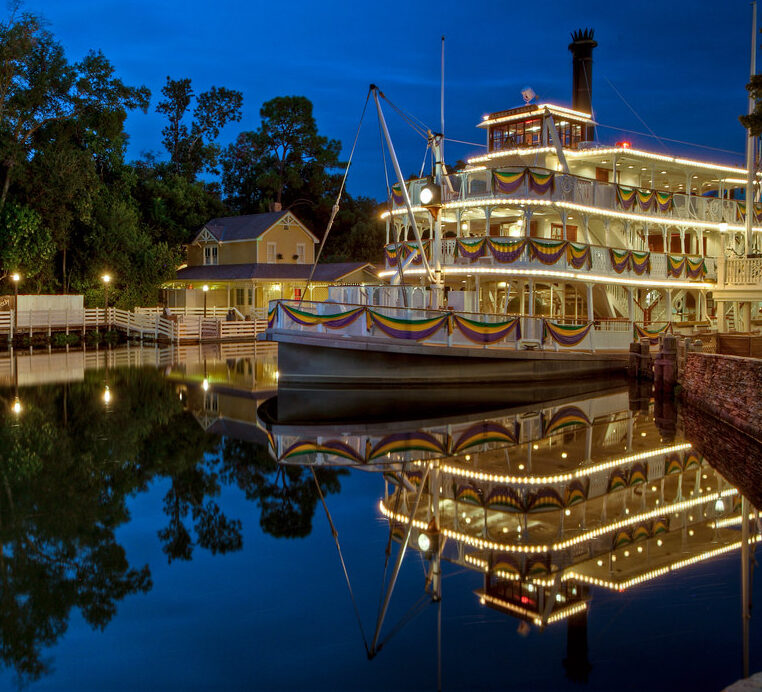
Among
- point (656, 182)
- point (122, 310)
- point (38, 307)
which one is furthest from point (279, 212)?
point (656, 182)

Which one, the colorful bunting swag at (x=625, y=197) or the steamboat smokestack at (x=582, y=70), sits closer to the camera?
the colorful bunting swag at (x=625, y=197)

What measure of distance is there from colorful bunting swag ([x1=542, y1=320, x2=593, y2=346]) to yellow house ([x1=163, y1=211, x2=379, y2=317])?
91.8 ft

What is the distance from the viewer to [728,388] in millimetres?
17641

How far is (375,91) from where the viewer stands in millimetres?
22766

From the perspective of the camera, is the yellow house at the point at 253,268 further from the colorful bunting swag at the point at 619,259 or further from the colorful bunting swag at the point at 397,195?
the colorful bunting swag at the point at 619,259

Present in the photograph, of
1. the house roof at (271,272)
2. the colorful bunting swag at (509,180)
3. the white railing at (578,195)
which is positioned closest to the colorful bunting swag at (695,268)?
the white railing at (578,195)

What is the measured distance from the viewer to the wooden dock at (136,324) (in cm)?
4236

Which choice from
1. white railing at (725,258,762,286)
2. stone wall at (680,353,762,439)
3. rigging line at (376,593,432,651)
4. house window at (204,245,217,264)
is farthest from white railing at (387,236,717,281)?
house window at (204,245,217,264)

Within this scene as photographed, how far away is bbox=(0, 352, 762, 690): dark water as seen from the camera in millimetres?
6363

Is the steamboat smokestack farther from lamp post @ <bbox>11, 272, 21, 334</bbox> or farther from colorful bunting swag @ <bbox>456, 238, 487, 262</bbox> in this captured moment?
lamp post @ <bbox>11, 272, 21, 334</bbox>

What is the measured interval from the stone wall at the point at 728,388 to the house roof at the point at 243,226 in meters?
39.3

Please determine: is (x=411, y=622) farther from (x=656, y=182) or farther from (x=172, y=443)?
(x=656, y=182)

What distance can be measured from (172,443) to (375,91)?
12.6 m

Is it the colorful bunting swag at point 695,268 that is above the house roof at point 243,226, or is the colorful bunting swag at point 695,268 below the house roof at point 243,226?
below
